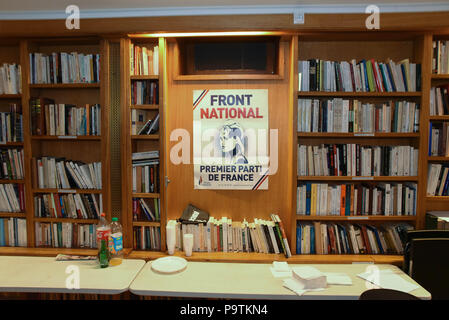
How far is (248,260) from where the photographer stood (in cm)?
239

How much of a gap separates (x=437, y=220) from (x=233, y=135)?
172cm

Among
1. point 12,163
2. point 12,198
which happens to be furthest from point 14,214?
point 12,163

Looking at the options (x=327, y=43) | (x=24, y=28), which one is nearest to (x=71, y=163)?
(x=24, y=28)

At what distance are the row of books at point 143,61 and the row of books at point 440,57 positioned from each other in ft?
7.27

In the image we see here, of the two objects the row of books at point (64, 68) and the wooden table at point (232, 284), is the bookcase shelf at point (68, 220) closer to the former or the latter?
the wooden table at point (232, 284)

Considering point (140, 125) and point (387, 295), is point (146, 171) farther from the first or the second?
point (387, 295)

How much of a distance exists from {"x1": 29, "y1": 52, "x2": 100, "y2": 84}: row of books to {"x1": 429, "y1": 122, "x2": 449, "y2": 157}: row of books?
278 centimetres

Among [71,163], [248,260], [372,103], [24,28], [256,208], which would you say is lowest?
[248,260]

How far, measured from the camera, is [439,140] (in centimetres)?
244

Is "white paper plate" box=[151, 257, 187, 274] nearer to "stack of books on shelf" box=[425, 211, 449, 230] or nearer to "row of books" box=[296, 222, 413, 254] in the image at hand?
"row of books" box=[296, 222, 413, 254]

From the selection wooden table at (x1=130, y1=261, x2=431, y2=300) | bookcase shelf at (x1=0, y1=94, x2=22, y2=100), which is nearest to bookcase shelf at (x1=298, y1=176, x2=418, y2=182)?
wooden table at (x1=130, y1=261, x2=431, y2=300)

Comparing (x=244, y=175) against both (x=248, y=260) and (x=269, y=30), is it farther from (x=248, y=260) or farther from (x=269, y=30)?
(x=269, y=30)

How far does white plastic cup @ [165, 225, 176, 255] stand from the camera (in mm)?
2424

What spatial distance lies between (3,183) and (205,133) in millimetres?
1826
